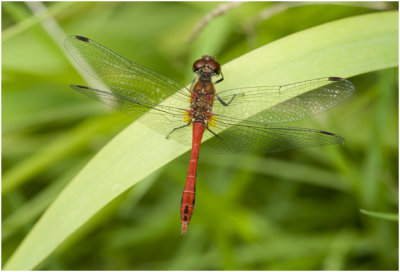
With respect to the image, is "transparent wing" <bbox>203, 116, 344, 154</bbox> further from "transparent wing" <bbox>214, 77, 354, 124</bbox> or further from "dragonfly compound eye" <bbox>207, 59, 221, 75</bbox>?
"dragonfly compound eye" <bbox>207, 59, 221, 75</bbox>

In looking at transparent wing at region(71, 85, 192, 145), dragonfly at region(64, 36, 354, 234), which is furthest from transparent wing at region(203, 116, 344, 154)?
transparent wing at region(71, 85, 192, 145)

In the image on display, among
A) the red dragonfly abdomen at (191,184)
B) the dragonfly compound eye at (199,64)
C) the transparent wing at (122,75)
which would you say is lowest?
the red dragonfly abdomen at (191,184)

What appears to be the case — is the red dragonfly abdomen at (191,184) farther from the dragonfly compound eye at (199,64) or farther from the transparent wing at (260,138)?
the dragonfly compound eye at (199,64)

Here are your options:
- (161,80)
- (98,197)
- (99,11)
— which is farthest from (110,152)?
(99,11)

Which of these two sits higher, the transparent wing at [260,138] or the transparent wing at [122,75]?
the transparent wing at [122,75]

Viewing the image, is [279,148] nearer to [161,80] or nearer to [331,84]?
[331,84]

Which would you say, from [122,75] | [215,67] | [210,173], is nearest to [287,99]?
[215,67]

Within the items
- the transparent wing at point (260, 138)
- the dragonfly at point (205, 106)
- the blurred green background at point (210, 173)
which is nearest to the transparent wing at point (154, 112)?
the dragonfly at point (205, 106)
